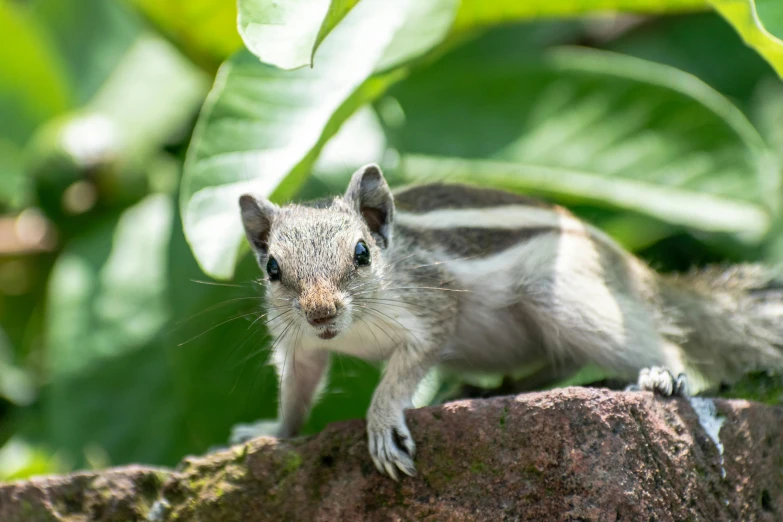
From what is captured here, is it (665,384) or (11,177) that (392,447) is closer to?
(665,384)

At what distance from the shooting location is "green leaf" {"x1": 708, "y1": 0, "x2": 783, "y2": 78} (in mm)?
2182

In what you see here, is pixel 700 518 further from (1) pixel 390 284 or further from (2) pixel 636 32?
(2) pixel 636 32

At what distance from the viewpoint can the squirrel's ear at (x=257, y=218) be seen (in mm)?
2416

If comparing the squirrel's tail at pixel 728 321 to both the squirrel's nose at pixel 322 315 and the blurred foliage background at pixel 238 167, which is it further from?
the squirrel's nose at pixel 322 315

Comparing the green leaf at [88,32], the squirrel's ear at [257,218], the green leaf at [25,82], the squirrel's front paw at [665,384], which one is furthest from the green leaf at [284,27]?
the green leaf at [88,32]

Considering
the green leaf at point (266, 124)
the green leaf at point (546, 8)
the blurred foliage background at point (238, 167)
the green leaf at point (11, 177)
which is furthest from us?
the green leaf at point (11, 177)

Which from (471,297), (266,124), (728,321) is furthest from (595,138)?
(266,124)

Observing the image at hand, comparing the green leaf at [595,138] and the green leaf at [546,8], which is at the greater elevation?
the green leaf at [546,8]

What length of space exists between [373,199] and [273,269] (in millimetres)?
335

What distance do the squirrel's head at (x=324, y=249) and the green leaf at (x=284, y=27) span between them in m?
0.46

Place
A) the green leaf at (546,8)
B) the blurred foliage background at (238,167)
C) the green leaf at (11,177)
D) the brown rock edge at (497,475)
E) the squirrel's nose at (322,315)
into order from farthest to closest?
the green leaf at (11,177), the green leaf at (546,8), the blurred foliage background at (238,167), the squirrel's nose at (322,315), the brown rock edge at (497,475)

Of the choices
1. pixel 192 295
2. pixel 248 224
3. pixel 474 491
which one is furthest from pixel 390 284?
pixel 192 295

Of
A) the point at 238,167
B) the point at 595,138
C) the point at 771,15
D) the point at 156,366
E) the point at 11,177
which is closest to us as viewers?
the point at 771,15

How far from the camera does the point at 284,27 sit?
6.83 ft
